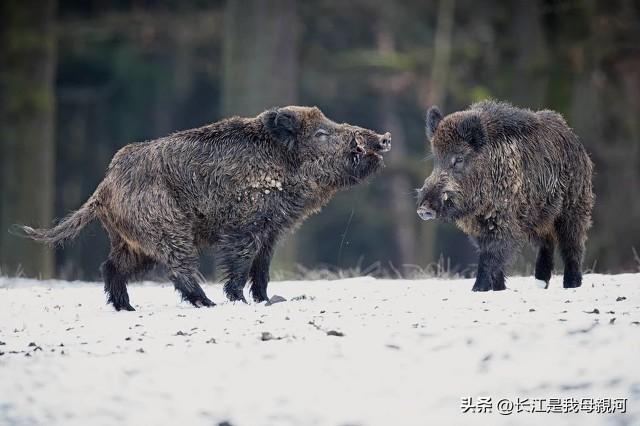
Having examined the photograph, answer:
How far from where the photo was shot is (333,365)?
7.17 meters

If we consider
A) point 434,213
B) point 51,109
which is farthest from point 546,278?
point 51,109

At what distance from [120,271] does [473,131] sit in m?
3.44

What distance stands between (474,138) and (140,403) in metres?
4.57

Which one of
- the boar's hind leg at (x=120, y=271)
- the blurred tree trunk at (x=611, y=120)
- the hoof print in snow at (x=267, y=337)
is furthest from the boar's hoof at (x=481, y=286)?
the blurred tree trunk at (x=611, y=120)

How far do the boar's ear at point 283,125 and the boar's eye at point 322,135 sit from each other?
0.23 meters

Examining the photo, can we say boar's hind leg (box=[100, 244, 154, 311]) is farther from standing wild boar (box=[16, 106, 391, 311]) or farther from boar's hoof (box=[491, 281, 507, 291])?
boar's hoof (box=[491, 281, 507, 291])

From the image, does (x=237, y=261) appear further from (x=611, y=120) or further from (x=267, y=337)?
(x=611, y=120)

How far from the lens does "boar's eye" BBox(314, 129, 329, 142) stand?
411 inches

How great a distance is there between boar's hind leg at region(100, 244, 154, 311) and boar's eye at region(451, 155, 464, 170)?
2.89m

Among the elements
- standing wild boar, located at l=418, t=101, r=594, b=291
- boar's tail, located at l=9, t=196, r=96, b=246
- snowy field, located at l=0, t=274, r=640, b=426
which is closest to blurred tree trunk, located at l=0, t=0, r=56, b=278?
boar's tail, located at l=9, t=196, r=96, b=246

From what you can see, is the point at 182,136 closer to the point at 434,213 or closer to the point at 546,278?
the point at 434,213

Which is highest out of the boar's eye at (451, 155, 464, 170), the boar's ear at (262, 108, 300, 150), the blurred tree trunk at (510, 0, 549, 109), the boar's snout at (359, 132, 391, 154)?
the blurred tree trunk at (510, 0, 549, 109)

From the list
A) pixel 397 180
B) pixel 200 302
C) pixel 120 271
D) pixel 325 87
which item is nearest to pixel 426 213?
pixel 200 302

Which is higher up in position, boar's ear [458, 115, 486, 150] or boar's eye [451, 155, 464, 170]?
boar's ear [458, 115, 486, 150]
